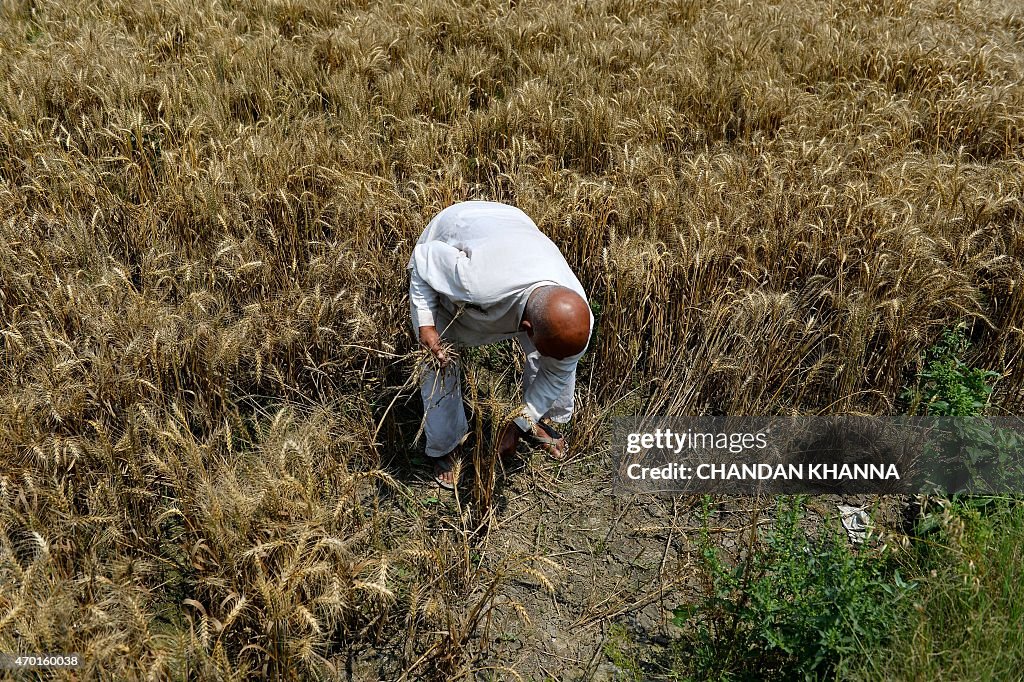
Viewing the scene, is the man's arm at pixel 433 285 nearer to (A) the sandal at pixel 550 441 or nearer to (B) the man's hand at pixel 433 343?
(B) the man's hand at pixel 433 343

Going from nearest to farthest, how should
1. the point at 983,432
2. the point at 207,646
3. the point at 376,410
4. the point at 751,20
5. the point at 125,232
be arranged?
the point at 207,646, the point at 983,432, the point at 376,410, the point at 125,232, the point at 751,20

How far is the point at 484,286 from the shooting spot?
9.41 feet

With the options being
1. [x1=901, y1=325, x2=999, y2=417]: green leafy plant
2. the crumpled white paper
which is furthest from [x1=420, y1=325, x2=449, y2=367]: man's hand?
[x1=901, y1=325, x2=999, y2=417]: green leafy plant

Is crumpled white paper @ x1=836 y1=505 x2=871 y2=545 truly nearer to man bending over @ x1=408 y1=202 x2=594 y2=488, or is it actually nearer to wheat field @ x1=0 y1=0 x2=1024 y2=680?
wheat field @ x1=0 y1=0 x2=1024 y2=680

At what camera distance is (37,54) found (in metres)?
5.61

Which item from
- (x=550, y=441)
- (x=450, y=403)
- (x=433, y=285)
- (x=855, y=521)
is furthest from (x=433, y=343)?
(x=855, y=521)

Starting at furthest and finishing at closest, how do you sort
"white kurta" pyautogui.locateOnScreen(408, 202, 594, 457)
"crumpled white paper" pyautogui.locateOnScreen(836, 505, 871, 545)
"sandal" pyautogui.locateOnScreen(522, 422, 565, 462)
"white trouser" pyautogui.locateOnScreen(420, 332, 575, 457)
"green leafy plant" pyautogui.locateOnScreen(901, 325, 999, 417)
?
"sandal" pyautogui.locateOnScreen(522, 422, 565, 462) < "green leafy plant" pyautogui.locateOnScreen(901, 325, 999, 417) < "crumpled white paper" pyautogui.locateOnScreen(836, 505, 871, 545) < "white trouser" pyautogui.locateOnScreen(420, 332, 575, 457) < "white kurta" pyautogui.locateOnScreen(408, 202, 594, 457)

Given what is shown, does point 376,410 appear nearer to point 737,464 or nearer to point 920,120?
point 737,464

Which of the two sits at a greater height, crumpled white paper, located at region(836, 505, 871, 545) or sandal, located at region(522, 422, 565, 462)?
sandal, located at region(522, 422, 565, 462)

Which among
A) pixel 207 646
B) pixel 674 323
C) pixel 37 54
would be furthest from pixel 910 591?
pixel 37 54

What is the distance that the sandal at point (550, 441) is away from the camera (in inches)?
144

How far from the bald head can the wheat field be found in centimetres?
32

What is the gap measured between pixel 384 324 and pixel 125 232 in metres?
1.65

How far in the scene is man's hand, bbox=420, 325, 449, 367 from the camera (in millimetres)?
2963
